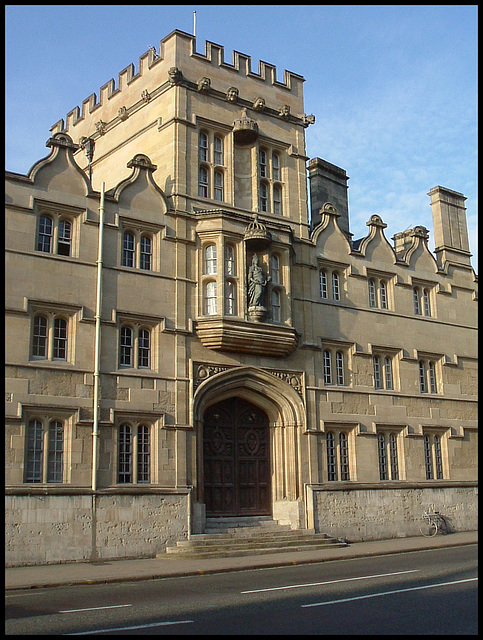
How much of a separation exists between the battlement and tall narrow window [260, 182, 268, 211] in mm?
4204

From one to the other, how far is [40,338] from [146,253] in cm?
478

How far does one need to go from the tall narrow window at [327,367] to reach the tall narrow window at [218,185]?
7012 mm

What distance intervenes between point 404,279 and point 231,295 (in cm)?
953

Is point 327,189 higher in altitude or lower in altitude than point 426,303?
higher

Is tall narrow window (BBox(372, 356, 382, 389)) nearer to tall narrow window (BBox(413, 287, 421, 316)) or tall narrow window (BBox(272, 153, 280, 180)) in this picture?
tall narrow window (BBox(413, 287, 421, 316))

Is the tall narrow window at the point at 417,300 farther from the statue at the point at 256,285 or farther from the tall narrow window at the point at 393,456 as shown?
the statue at the point at 256,285

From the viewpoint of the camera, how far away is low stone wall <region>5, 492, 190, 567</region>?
19.9 metres

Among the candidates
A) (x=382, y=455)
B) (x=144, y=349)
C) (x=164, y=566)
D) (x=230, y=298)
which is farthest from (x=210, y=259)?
(x=164, y=566)

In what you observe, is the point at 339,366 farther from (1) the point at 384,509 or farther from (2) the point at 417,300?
(2) the point at 417,300

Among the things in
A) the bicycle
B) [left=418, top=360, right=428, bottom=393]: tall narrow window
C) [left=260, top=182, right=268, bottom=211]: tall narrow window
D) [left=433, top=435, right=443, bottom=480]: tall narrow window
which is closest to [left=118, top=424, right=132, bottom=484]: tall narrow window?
[left=260, top=182, right=268, bottom=211]: tall narrow window

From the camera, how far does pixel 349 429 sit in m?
27.5

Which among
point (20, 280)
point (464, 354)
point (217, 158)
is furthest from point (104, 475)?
point (464, 354)

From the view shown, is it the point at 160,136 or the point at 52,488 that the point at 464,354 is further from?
the point at 52,488

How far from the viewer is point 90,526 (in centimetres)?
2106
